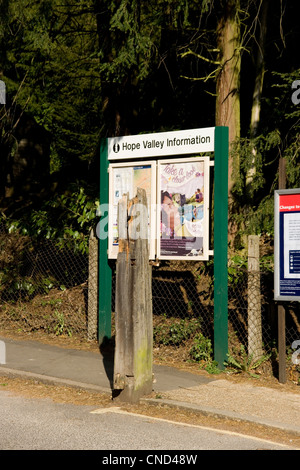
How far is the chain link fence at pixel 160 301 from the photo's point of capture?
8.99 m

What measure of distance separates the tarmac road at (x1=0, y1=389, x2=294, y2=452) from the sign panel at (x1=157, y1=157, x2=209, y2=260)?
278 cm

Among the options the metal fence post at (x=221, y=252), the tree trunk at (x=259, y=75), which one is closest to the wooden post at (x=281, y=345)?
the metal fence post at (x=221, y=252)

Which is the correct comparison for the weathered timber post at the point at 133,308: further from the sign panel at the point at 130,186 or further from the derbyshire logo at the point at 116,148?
the derbyshire logo at the point at 116,148

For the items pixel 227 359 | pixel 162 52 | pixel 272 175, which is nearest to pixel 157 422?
pixel 227 359

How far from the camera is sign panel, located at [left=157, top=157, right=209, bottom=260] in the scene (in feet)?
29.2

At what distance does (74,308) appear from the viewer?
11.3 m

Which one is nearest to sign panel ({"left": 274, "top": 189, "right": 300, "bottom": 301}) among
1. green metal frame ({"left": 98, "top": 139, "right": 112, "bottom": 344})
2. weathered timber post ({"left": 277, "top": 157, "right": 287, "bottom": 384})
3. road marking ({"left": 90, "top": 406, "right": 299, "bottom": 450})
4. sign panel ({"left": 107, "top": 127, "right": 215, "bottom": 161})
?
weathered timber post ({"left": 277, "top": 157, "right": 287, "bottom": 384})

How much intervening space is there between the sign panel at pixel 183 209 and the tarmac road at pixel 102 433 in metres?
2.78

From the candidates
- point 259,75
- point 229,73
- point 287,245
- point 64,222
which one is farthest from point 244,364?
point 259,75

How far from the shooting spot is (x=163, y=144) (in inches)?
365

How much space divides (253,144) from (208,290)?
2567 mm

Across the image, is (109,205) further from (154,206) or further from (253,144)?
(253,144)

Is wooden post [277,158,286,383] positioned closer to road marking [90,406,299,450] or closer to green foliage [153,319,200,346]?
green foliage [153,319,200,346]

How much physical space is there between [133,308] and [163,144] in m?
2.99
